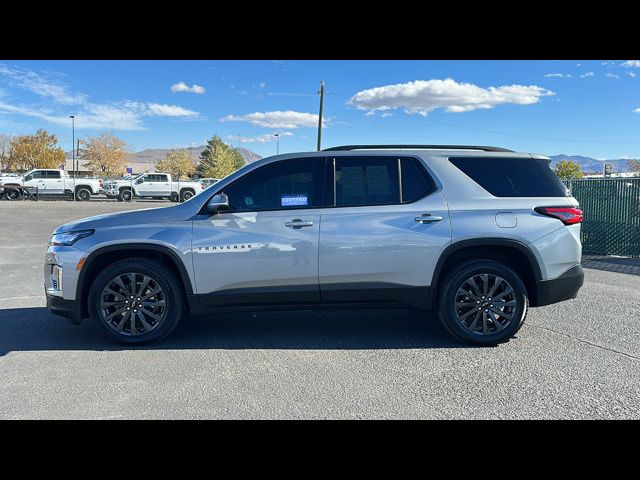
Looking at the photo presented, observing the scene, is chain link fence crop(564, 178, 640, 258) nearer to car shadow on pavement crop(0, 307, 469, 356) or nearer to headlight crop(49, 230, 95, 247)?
car shadow on pavement crop(0, 307, 469, 356)

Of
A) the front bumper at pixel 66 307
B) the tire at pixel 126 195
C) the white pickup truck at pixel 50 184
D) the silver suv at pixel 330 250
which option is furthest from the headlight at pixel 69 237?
the tire at pixel 126 195

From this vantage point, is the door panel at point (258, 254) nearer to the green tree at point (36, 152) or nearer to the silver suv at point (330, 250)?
the silver suv at point (330, 250)

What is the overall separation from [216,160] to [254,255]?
261ft

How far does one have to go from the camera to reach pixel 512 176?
4.59m

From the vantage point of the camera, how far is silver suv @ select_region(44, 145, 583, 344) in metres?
4.32

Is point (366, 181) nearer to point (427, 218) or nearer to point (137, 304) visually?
point (427, 218)

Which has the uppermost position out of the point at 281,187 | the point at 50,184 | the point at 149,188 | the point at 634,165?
the point at 634,165

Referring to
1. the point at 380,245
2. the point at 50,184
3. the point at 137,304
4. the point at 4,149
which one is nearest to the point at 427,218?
the point at 380,245

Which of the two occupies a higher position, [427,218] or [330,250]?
[427,218]

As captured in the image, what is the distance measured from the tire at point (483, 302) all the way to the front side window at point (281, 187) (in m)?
1.56

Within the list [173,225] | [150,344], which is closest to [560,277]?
[173,225]

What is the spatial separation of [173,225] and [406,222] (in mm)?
2226

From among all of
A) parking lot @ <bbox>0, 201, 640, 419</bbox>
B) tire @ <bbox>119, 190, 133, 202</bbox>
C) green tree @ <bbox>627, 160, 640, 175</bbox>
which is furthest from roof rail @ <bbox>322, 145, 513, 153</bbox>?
green tree @ <bbox>627, 160, 640, 175</bbox>

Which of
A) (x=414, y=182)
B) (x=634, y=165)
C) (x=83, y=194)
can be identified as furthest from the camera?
(x=634, y=165)
